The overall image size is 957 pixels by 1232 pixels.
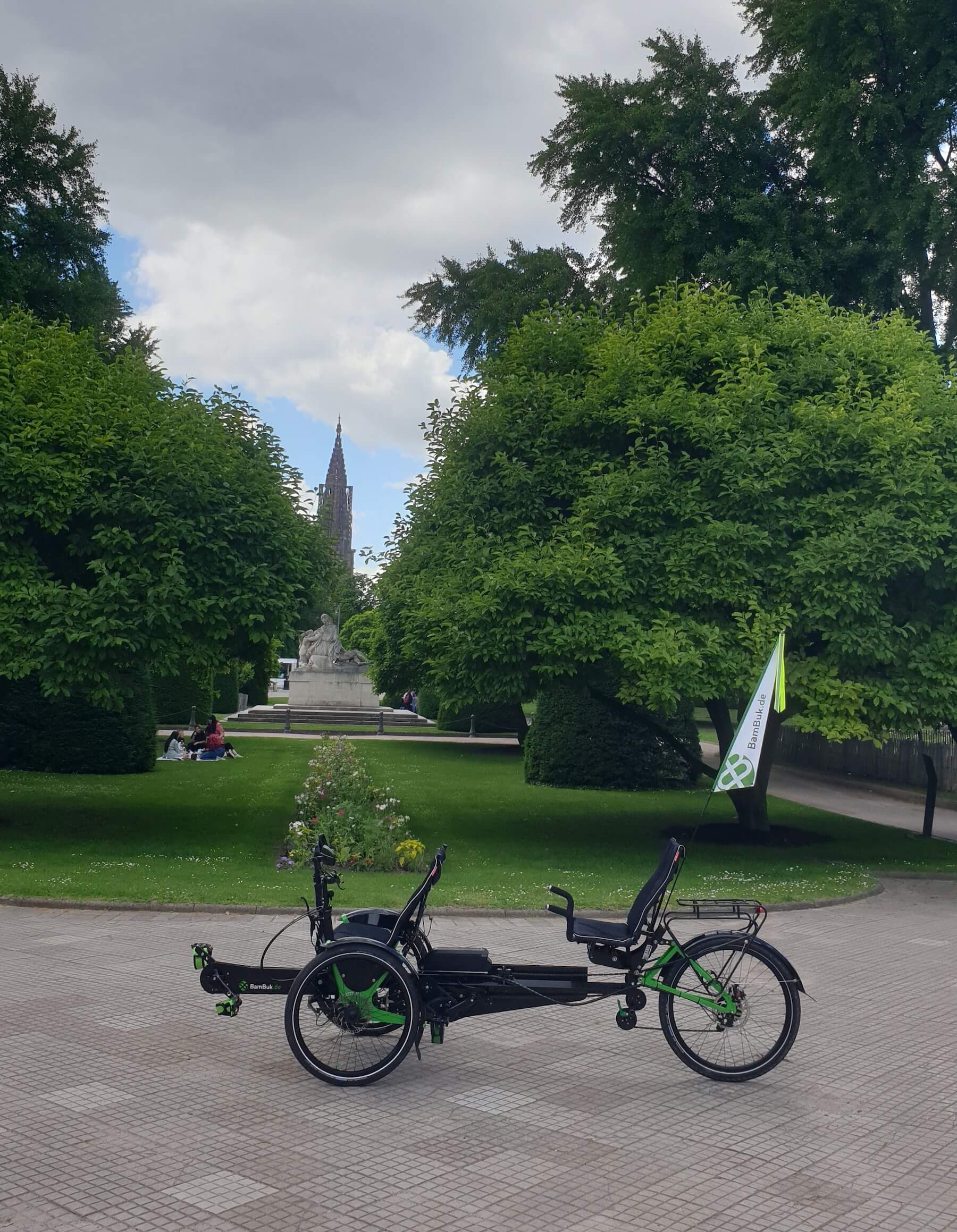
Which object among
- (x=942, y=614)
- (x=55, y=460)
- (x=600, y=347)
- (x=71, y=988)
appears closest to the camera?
→ (x=71, y=988)

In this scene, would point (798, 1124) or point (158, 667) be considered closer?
point (798, 1124)

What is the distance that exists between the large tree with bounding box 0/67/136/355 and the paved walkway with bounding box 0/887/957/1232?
21.9 metres

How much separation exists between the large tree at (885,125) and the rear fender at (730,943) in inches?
803

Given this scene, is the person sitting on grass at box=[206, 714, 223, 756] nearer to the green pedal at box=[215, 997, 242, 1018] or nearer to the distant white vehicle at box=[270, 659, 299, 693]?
the green pedal at box=[215, 997, 242, 1018]

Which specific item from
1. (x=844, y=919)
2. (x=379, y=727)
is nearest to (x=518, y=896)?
(x=844, y=919)

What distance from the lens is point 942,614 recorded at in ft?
56.4

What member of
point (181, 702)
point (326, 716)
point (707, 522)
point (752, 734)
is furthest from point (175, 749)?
point (752, 734)

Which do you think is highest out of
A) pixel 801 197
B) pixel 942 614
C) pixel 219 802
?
pixel 801 197

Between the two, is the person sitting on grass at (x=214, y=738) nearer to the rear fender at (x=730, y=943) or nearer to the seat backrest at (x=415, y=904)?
the seat backrest at (x=415, y=904)

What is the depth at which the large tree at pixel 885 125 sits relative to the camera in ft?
78.0

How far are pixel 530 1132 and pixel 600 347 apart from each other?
14469 mm

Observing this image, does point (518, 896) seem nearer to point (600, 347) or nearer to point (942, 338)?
point (600, 347)

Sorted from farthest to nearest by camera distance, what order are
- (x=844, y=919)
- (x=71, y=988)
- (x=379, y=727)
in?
1. (x=379, y=727)
2. (x=844, y=919)
3. (x=71, y=988)

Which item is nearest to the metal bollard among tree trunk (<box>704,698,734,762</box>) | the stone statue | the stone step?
tree trunk (<box>704,698,734,762</box>)
